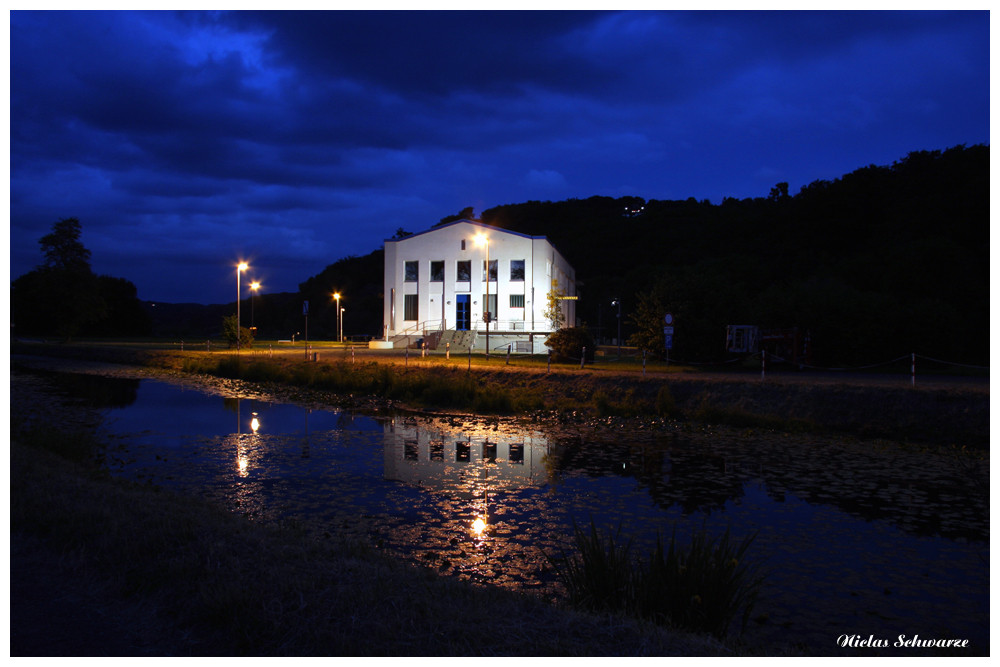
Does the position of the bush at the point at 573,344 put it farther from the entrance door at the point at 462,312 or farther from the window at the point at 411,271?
the window at the point at 411,271

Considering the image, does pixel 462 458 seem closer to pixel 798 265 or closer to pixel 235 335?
pixel 235 335

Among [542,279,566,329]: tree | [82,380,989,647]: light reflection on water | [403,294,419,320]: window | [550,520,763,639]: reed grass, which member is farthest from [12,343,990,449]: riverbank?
[403,294,419,320]: window

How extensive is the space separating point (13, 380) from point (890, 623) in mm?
36082

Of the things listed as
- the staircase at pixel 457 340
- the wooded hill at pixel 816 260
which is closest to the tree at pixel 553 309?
the staircase at pixel 457 340

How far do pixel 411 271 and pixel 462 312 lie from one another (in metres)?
5.10

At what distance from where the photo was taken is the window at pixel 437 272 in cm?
5110

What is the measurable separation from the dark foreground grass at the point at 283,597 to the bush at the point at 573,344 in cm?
2469

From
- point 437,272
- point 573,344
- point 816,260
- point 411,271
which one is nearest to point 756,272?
point 816,260

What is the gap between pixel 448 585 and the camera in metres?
6.18

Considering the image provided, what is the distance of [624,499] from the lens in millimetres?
11492

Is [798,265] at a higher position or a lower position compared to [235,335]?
higher

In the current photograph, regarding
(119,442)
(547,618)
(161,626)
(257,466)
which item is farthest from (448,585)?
(119,442)

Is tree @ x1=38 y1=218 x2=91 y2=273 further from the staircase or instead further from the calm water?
the calm water

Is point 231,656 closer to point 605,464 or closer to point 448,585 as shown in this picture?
point 448,585
